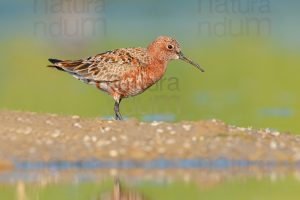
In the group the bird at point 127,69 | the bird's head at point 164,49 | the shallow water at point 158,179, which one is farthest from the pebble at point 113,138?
the bird's head at point 164,49

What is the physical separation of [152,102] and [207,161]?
8.82 m

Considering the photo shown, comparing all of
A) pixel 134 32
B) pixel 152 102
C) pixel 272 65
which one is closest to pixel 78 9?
pixel 134 32

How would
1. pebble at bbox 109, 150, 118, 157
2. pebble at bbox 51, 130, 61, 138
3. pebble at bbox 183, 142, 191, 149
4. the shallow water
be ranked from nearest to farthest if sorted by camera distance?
the shallow water
pebble at bbox 109, 150, 118, 157
pebble at bbox 183, 142, 191, 149
pebble at bbox 51, 130, 61, 138

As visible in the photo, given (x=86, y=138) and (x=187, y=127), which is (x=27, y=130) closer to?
(x=86, y=138)

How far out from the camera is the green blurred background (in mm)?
25812

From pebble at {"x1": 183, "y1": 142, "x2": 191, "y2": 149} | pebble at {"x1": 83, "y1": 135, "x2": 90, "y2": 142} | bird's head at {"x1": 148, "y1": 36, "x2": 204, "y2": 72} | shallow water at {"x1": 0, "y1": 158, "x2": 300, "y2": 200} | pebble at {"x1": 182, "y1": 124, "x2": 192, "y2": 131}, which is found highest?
bird's head at {"x1": 148, "y1": 36, "x2": 204, "y2": 72}

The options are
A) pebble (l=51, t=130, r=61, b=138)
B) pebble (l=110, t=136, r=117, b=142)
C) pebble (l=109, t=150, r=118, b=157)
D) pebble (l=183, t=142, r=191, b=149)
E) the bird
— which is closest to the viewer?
pebble (l=109, t=150, r=118, b=157)

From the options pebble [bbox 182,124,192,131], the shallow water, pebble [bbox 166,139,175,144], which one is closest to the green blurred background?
pebble [bbox 182,124,192,131]

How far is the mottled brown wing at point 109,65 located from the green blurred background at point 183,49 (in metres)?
2.31

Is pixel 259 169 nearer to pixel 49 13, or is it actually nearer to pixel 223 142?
pixel 223 142

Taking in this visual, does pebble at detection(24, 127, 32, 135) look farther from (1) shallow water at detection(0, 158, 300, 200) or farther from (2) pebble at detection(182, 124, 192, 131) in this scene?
(2) pebble at detection(182, 124, 192, 131)

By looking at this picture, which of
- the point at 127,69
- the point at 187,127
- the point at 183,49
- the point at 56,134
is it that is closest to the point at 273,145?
the point at 187,127

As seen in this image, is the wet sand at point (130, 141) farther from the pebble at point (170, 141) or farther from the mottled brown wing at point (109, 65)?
the mottled brown wing at point (109, 65)

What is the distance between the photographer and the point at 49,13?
37.3 m
